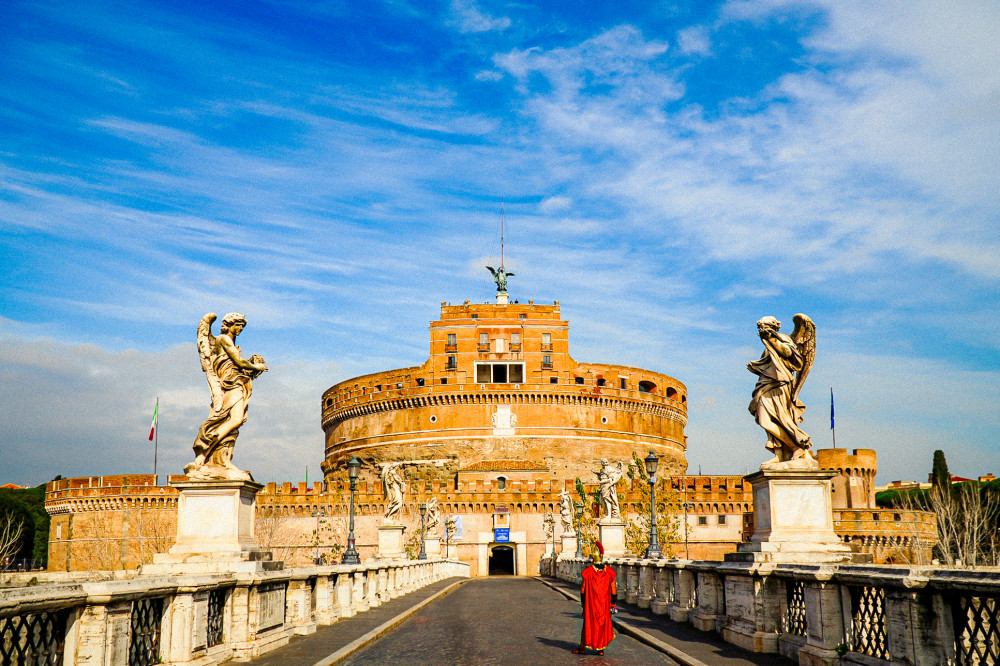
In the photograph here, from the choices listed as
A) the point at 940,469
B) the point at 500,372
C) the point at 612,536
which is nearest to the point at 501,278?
the point at 500,372

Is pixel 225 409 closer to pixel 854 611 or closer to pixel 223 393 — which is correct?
pixel 223 393

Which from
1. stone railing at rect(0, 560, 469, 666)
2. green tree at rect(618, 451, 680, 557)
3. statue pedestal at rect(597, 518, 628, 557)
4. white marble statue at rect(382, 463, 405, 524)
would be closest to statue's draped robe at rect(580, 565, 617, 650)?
stone railing at rect(0, 560, 469, 666)

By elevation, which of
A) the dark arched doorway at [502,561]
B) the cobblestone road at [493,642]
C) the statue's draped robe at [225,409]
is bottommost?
the dark arched doorway at [502,561]

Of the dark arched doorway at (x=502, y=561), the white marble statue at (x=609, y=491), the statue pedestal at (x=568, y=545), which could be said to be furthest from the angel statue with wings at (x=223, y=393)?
the dark arched doorway at (x=502, y=561)

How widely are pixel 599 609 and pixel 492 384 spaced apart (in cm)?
7496

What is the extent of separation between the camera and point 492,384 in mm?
86938

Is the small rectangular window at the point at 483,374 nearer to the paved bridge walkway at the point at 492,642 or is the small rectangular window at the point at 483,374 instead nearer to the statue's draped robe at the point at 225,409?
the paved bridge walkway at the point at 492,642

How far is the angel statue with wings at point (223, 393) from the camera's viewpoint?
1220 cm

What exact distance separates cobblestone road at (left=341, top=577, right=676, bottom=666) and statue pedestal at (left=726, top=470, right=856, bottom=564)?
6.63 feet

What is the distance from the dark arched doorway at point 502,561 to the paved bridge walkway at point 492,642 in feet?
191

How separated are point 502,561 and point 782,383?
6771 cm

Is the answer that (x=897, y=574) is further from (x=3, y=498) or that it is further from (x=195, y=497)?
(x=3, y=498)

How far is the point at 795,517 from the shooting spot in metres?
11.5

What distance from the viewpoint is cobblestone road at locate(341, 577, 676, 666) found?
1122 cm
